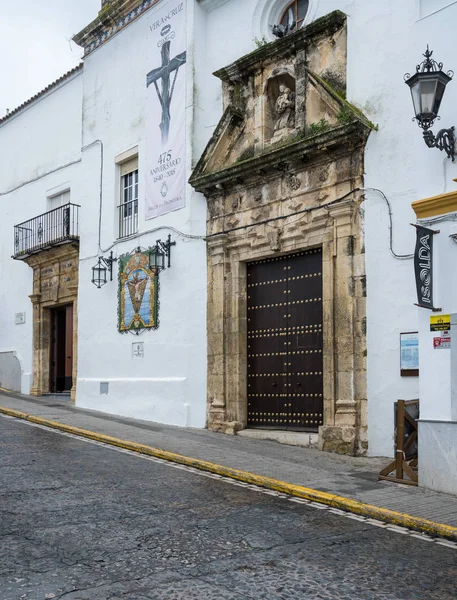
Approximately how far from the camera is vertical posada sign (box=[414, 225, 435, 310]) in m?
7.26

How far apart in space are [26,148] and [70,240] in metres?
4.07

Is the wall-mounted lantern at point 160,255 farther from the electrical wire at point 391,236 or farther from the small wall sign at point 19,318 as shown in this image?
the small wall sign at point 19,318

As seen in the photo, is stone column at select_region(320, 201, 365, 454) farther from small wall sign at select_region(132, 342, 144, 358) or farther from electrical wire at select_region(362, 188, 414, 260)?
small wall sign at select_region(132, 342, 144, 358)

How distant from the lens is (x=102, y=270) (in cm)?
1444

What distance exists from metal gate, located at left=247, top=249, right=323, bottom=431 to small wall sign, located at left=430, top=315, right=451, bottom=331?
9.78 feet

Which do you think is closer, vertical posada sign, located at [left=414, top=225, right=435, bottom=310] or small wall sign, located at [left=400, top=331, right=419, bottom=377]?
vertical posada sign, located at [left=414, top=225, right=435, bottom=310]

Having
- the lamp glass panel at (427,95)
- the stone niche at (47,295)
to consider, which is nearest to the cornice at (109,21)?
the stone niche at (47,295)

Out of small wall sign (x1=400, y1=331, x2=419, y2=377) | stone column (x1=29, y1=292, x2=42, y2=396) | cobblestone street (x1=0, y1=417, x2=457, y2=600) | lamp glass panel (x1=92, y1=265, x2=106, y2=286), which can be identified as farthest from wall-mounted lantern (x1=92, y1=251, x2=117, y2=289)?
cobblestone street (x1=0, y1=417, x2=457, y2=600)

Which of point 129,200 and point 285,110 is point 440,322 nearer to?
point 285,110

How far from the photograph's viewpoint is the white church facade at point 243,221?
9.10m

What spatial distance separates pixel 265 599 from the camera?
13.0ft

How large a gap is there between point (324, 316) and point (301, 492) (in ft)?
11.2

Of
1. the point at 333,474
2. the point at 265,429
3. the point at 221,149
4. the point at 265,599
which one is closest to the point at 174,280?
the point at 221,149

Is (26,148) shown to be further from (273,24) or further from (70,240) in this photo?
(273,24)
